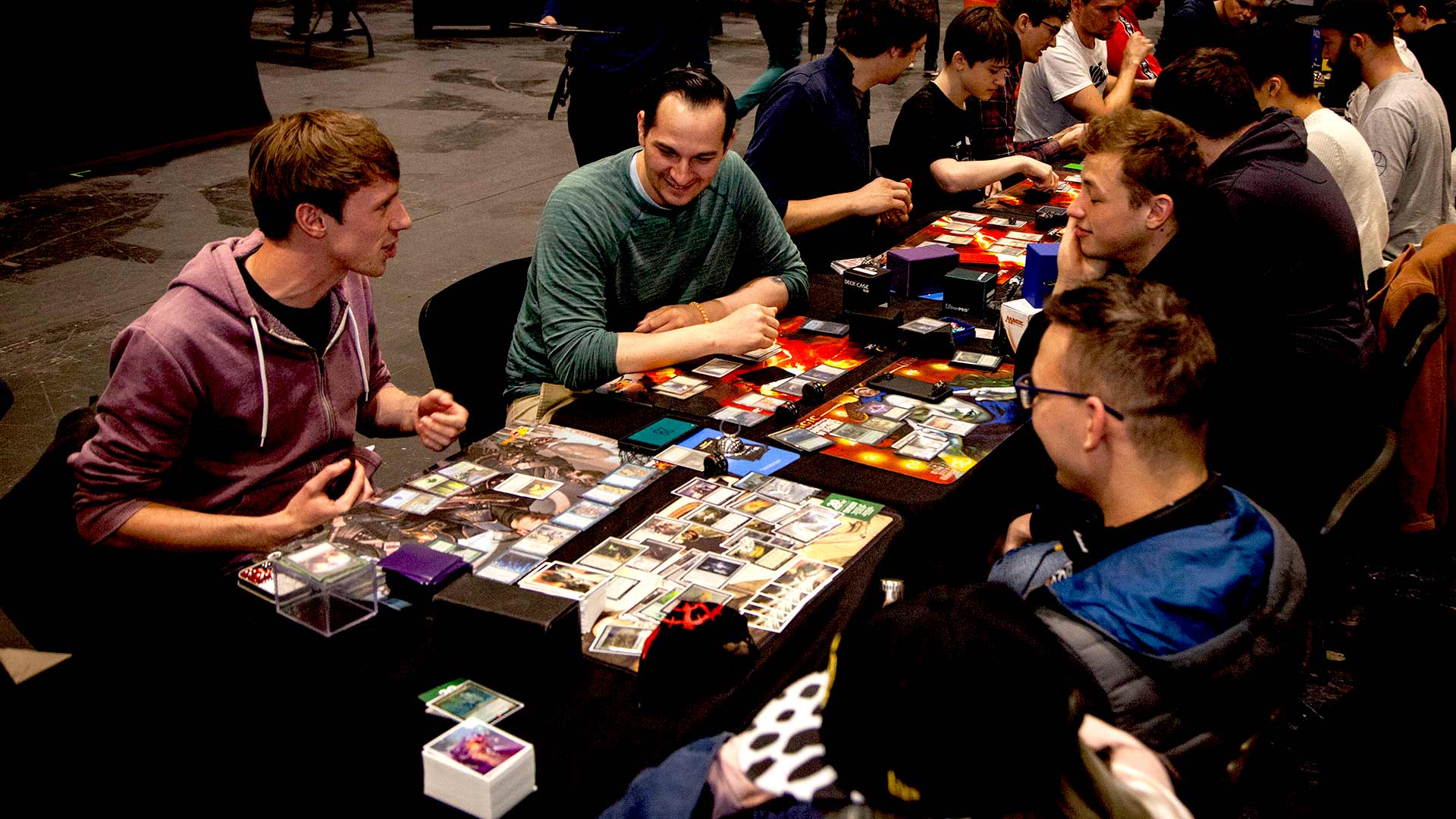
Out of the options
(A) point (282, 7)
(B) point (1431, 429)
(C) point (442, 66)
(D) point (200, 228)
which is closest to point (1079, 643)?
(B) point (1431, 429)

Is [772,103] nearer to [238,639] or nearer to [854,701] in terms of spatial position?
[238,639]

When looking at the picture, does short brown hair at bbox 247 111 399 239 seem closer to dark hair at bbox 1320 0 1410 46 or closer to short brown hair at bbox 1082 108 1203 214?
short brown hair at bbox 1082 108 1203 214

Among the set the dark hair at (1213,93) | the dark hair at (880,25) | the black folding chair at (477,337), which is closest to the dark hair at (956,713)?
the black folding chair at (477,337)

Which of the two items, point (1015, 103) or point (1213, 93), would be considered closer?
point (1213, 93)

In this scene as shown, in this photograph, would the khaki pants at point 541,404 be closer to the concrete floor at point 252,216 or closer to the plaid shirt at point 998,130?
the concrete floor at point 252,216

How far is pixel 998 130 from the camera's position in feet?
19.1

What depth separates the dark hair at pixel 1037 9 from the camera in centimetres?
589

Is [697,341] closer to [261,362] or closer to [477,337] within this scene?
[477,337]

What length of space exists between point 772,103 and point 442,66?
922 centimetres

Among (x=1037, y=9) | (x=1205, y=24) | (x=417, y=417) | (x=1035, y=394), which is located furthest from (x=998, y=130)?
(x=1035, y=394)

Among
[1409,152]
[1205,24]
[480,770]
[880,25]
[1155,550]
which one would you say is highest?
[880,25]

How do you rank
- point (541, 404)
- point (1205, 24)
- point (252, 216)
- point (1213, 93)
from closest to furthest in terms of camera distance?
point (541, 404) → point (1213, 93) → point (252, 216) → point (1205, 24)

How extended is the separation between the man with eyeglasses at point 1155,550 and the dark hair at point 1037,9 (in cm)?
450

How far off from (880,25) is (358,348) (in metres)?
2.68
